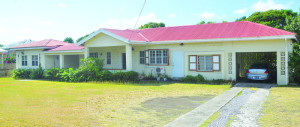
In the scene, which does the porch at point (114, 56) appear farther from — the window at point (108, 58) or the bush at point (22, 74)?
A: the bush at point (22, 74)

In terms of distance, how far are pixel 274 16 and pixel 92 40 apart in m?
28.2

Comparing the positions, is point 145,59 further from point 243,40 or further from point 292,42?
point 292,42

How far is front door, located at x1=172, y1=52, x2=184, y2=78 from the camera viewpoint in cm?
1780

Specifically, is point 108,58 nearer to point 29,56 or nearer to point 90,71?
point 90,71

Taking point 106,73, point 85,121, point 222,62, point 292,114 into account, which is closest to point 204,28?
point 222,62

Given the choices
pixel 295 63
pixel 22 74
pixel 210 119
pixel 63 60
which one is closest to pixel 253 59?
pixel 295 63

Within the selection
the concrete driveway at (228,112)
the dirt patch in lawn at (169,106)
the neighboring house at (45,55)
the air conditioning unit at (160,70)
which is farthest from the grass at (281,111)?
the neighboring house at (45,55)

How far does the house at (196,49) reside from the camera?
14.7 meters

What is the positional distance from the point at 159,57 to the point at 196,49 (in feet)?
9.94

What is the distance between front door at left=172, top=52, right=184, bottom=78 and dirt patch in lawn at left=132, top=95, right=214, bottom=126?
7.15m

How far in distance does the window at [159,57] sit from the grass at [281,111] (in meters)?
9.23

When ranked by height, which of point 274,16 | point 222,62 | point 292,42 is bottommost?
point 222,62

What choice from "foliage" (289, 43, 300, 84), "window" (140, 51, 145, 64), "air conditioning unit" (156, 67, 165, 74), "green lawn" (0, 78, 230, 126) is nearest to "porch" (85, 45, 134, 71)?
"window" (140, 51, 145, 64)

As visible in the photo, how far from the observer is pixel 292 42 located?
15219 mm
